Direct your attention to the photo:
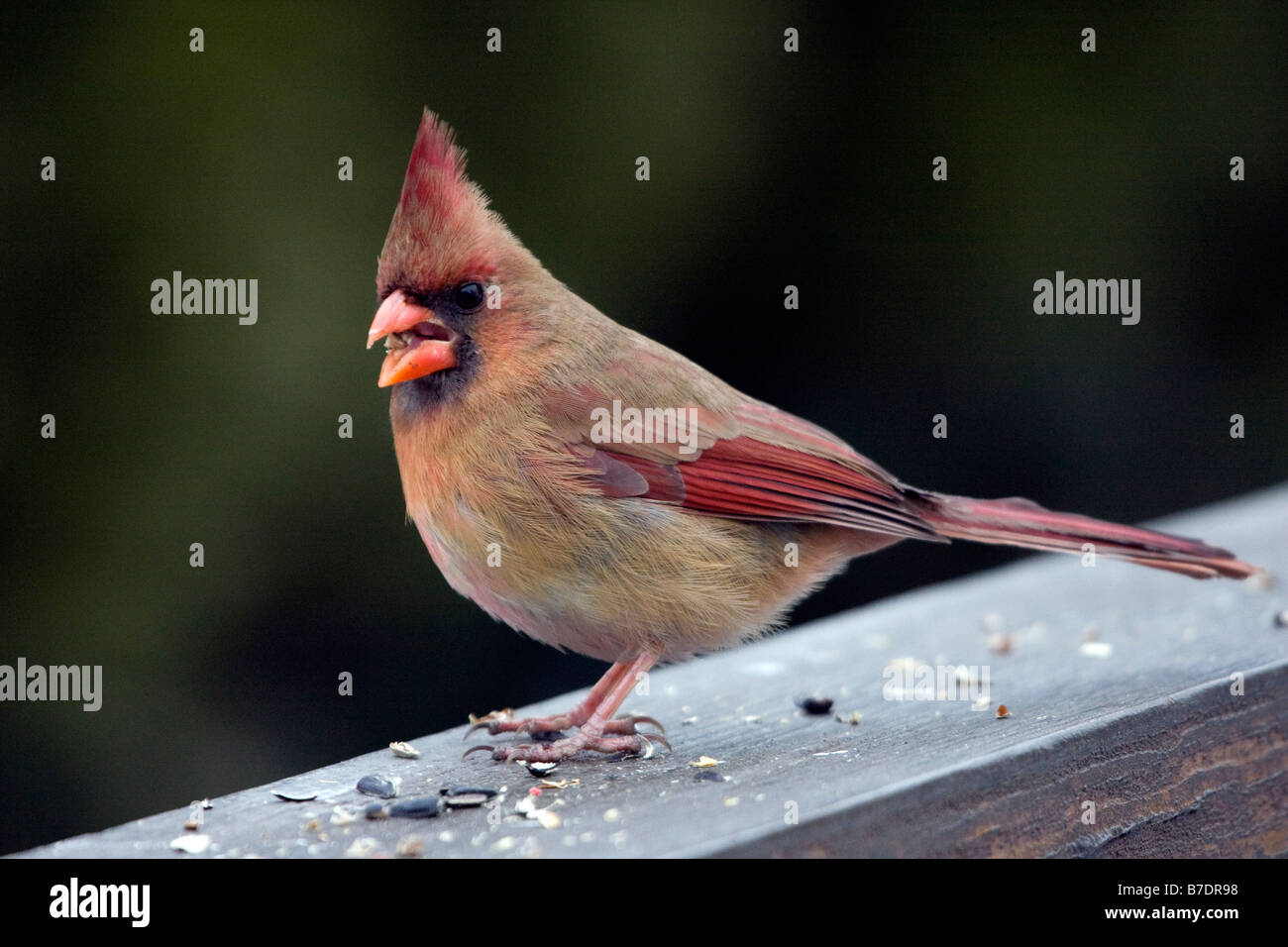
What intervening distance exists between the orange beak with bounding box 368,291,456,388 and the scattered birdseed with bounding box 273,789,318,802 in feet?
2.65

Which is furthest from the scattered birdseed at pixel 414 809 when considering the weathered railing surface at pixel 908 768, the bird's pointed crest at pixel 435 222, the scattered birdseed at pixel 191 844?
the bird's pointed crest at pixel 435 222

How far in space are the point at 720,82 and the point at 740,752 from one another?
274cm

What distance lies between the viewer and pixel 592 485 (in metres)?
2.77

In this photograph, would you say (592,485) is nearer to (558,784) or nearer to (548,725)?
(548,725)

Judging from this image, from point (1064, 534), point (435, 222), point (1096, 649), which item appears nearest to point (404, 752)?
point (435, 222)

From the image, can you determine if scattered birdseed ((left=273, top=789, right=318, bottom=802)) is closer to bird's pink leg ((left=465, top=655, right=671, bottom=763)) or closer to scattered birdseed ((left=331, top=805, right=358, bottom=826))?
scattered birdseed ((left=331, top=805, right=358, bottom=826))

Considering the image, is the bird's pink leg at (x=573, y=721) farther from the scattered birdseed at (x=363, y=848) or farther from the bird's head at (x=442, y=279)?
the scattered birdseed at (x=363, y=848)

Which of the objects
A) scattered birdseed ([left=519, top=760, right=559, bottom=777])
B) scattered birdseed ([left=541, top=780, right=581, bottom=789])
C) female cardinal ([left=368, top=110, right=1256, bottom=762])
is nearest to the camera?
scattered birdseed ([left=541, top=780, right=581, bottom=789])

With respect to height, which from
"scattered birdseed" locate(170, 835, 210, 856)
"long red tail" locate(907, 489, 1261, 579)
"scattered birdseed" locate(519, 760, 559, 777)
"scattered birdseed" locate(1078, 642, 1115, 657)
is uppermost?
"long red tail" locate(907, 489, 1261, 579)

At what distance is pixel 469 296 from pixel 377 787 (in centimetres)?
103

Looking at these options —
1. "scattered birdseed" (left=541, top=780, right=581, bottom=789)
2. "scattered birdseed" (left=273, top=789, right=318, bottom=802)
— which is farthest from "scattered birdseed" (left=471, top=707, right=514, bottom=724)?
"scattered birdseed" (left=273, top=789, right=318, bottom=802)

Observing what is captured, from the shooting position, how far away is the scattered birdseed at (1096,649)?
310cm

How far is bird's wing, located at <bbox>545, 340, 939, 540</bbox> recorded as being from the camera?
2.86m

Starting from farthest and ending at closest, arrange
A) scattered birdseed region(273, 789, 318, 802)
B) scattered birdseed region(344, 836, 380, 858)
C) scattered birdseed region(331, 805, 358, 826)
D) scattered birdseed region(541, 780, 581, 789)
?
scattered birdseed region(541, 780, 581, 789) < scattered birdseed region(273, 789, 318, 802) < scattered birdseed region(331, 805, 358, 826) < scattered birdseed region(344, 836, 380, 858)
